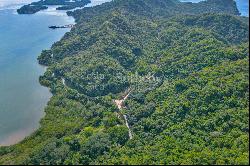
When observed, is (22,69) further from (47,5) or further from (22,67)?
(47,5)

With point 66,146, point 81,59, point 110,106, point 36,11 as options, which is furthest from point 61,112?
point 36,11

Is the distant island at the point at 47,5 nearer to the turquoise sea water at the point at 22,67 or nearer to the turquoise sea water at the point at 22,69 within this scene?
the turquoise sea water at the point at 22,67

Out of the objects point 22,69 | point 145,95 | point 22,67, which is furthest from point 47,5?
point 145,95

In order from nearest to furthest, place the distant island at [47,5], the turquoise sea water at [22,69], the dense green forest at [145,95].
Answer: the dense green forest at [145,95], the turquoise sea water at [22,69], the distant island at [47,5]

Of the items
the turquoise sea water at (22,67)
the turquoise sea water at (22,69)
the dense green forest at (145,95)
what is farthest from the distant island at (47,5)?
the dense green forest at (145,95)

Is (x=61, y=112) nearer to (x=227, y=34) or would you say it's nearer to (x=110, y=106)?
(x=110, y=106)

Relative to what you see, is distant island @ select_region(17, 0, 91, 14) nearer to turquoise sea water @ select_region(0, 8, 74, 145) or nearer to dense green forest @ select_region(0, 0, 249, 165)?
turquoise sea water @ select_region(0, 8, 74, 145)
